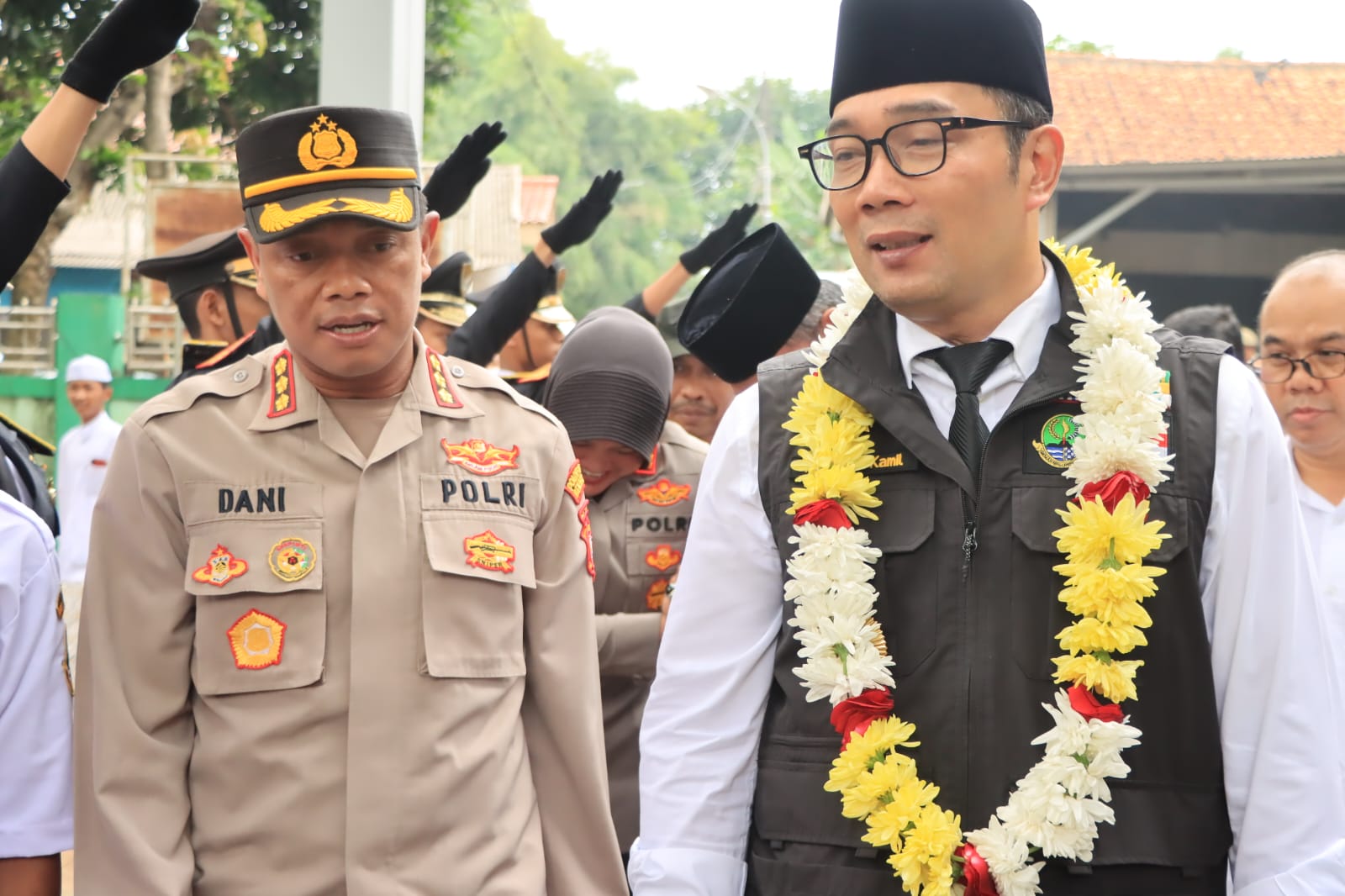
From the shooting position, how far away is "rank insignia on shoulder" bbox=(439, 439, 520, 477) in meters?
2.89

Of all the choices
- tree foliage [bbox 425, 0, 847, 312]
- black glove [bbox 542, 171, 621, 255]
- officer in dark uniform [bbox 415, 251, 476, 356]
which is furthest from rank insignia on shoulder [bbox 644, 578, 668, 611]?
tree foliage [bbox 425, 0, 847, 312]

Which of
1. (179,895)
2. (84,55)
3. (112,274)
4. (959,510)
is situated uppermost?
(112,274)

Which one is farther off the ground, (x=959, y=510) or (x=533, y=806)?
(x=959, y=510)

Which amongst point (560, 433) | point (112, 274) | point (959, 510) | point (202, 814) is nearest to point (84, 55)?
point (560, 433)

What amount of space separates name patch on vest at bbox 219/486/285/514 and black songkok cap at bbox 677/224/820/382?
1254 millimetres

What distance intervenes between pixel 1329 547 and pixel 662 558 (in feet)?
5.54

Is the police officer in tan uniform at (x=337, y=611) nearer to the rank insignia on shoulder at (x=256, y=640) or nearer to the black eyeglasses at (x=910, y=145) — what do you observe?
the rank insignia on shoulder at (x=256, y=640)

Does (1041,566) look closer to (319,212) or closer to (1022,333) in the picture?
(1022,333)

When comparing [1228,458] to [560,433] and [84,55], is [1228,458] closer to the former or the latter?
[560,433]

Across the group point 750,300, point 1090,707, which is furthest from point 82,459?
point 1090,707

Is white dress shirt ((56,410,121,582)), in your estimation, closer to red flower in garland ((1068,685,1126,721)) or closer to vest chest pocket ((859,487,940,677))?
vest chest pocket ((859,487,940,677))

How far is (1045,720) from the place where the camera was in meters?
2.45

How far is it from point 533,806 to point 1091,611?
3.56 feet

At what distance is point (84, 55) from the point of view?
3025 millimetres
